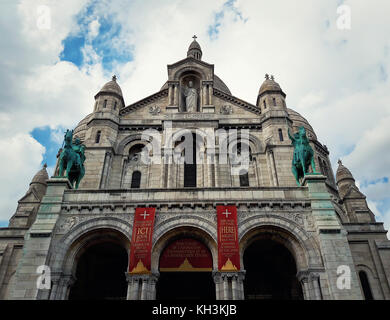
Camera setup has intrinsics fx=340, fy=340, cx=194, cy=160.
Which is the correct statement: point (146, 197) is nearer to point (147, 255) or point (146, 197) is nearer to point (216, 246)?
point (147, 255)

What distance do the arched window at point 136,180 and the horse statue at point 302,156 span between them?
36.4ft

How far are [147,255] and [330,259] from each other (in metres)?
8.35

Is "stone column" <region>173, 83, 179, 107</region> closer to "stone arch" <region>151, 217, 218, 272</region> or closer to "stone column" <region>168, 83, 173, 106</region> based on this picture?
"stone column" <region>168, 83, 173, 106</region>

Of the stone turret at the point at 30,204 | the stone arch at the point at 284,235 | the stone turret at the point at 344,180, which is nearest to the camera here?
the stone arch at the point at 284,235

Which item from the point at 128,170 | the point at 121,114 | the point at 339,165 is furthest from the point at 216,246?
the point at 339,165

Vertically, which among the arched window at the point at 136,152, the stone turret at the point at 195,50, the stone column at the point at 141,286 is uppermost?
Result: the stone turret at the point at 195,50

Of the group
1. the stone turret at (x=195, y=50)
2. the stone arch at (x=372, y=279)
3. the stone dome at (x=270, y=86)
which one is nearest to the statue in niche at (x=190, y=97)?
the stone dome at (x=270, y=86)

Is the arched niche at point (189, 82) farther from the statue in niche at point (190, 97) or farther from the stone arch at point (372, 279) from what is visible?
the stone arch at point (372, 279)

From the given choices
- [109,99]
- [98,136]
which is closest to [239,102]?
[109,99]

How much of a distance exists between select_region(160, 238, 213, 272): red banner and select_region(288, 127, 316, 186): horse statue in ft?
23.5

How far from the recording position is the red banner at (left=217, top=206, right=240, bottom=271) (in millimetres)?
15500

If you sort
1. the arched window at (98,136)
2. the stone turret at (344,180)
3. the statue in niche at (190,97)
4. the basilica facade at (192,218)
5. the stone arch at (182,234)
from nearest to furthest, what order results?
the basilica facade at (192,218), the stone arch at (182,234), the arched window at (98,136), the statue in niche at (190,97), the stone turret at (344,180)

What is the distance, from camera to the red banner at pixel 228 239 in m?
15.5
